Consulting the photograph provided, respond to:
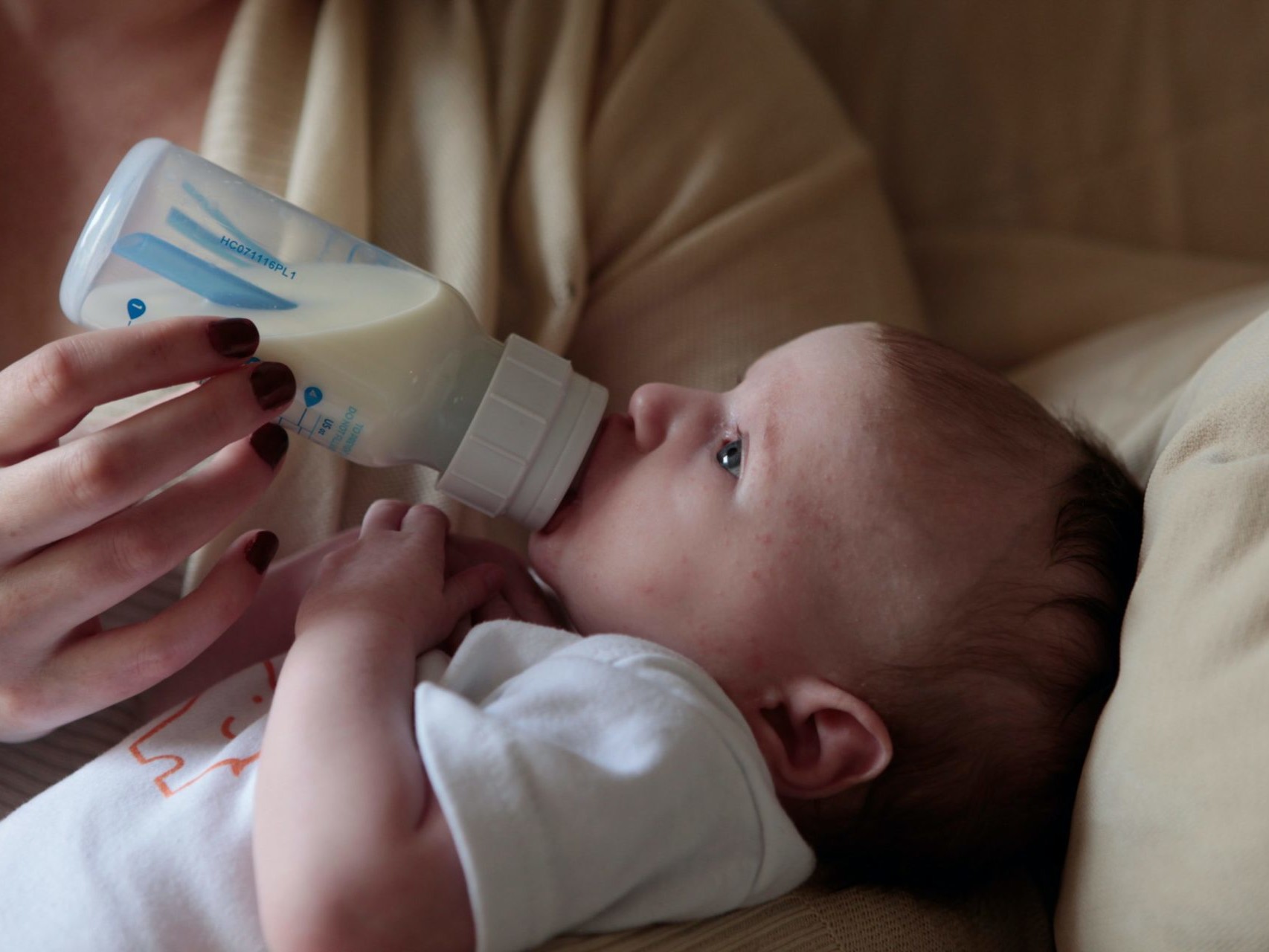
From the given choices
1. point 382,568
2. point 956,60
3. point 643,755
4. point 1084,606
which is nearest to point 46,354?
point 382,568

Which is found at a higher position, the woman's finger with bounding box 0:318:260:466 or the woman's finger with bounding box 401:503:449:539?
the woman's finger with bounding box 0:318:260:466

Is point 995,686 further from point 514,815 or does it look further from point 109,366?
point 109,366

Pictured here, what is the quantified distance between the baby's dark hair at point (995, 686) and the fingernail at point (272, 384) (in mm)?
436

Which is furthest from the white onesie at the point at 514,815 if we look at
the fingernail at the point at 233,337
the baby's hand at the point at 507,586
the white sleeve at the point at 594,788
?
the fingernail at the point at 233,337

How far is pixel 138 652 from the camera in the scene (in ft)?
2.52

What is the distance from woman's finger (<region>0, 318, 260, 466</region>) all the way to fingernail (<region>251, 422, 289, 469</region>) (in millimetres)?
77

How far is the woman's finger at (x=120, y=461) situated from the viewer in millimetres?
693

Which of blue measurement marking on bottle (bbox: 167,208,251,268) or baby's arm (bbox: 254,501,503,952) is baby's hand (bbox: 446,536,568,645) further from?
blue measurement marking on bottle (bbox: 167,208,251,268)

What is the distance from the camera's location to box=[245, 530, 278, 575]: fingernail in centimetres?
83

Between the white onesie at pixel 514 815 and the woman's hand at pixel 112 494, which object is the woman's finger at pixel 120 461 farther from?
the white onesie at pixel 514 815

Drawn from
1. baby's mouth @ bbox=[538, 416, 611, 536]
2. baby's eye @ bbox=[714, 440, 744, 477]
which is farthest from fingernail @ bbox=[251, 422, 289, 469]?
baby's eye @ bbox=[714, 440, 744, 477]

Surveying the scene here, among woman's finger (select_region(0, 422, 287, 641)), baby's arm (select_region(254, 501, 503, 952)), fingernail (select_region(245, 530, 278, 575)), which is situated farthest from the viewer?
fingernail (select_region(245, 530, 278, 575))

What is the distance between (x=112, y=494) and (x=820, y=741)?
1.62ft

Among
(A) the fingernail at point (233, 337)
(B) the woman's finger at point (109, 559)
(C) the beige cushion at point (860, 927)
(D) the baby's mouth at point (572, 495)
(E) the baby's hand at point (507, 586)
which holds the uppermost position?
(A) the fingernail at point (233, 337)
